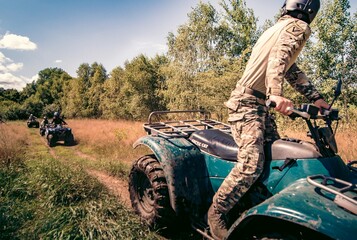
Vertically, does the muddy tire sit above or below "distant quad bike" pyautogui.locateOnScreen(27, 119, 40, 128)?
above

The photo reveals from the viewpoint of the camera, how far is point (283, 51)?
2482mm

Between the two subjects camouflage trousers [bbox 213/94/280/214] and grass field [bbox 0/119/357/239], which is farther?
grass field [bbox 0/119/357/239]

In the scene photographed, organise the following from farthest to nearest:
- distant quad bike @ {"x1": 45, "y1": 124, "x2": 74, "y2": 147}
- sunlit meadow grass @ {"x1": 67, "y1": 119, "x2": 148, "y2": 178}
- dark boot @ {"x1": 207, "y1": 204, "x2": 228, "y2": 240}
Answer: distant quad bike @ {"x1": 45, "y1": 124, "x2": 74, "y2": 147} → sunlit meadow grass @ {"x1": 67, "y1": 119, "x2": 148, "y2": 178} → dark boot @ {"x1": 207, "y1": 204, "x2": 228, "y2": 240}

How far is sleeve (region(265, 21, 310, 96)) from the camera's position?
244 centimetres

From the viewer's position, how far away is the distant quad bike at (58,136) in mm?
14430

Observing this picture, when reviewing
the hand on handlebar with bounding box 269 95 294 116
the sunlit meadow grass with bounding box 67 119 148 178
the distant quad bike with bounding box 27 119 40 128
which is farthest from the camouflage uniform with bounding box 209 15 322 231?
the distant quad bike with bounding box 27 119 40 128

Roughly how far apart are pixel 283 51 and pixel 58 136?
1388cm

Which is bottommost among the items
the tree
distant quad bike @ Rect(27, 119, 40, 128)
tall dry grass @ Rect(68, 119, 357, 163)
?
distant quad bike @ Rect(27, 119, 40, 128)

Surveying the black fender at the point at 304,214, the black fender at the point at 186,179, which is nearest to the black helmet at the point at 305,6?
the black fender at the point at 304,214

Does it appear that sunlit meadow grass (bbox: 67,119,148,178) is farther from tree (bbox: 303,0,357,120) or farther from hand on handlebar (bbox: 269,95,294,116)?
tree (bbox: 303,0,357,120)

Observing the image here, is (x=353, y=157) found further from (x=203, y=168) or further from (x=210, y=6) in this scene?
(x=210, y=6)

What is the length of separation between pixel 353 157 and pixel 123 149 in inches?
269

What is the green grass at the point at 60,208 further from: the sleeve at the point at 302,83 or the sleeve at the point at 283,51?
the sleeve at the point at 302,83

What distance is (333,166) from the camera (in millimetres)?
2328
